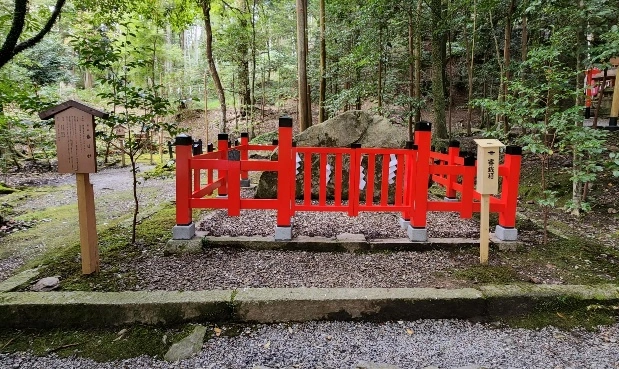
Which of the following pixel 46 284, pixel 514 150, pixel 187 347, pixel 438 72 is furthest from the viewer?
pixel 438 72

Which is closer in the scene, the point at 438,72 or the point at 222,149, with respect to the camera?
the point at 222,149

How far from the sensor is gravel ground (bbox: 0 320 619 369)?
2.18 metres

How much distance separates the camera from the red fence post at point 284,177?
3.63 metres

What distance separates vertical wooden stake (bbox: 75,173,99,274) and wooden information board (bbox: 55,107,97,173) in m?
0.11

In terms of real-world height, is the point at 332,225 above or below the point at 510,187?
below

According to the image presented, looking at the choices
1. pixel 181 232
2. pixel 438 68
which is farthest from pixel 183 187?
pixel 438 68

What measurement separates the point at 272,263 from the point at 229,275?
18.3 inches

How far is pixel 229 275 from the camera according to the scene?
3.12 meters

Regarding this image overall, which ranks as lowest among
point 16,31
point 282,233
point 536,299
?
point 536,299

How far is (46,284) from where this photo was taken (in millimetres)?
2855

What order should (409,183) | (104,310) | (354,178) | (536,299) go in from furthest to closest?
(409,183), (354,178), (536,299), (104,310)

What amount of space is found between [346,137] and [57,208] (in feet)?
18.2

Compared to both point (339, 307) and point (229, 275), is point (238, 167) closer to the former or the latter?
point (229, 275)

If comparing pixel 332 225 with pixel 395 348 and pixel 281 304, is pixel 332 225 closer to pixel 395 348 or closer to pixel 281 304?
pixel 281 304
